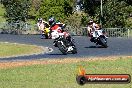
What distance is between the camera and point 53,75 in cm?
1505

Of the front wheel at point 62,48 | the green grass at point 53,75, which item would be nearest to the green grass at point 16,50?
the front wheel at point 62,48

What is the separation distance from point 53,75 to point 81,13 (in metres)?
36.6

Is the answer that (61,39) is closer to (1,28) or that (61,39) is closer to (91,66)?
(91,66)

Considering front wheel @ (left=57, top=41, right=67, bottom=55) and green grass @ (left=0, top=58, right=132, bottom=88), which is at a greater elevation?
green grass @ (left=0, top=58, right=132, bottom=88)

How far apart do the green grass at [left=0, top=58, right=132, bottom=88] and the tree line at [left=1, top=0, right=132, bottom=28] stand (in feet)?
82.3

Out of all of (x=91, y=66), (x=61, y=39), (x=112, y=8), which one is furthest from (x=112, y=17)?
(x=91, y=66)

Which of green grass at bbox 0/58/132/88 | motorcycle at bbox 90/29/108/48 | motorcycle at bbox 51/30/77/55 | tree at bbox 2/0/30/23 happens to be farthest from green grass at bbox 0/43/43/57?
tree at bbox 2/0/30/23

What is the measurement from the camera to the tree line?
143 feet

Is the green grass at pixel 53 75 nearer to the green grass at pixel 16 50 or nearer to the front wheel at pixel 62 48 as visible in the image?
the front wheel at pixel 62 48

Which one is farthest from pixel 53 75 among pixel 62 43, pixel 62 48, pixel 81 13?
pixel 81 13

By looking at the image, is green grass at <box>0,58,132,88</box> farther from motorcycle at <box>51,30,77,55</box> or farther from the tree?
the tree

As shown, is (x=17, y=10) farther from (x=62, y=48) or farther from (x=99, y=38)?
(x=62, y=48)

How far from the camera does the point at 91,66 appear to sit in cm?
1764

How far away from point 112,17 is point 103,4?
2.06 metres
